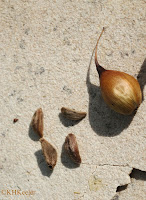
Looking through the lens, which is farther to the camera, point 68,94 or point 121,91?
point 68,94

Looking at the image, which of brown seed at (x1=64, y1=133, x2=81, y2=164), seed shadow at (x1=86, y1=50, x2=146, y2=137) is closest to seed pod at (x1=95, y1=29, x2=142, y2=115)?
seed shadow at (x1=86, y1=50, x2=146, y2=137)

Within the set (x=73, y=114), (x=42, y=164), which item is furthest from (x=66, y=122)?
(x=42, y=164)

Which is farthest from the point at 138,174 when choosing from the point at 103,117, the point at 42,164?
the point at 42,164

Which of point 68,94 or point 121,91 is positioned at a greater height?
point 121,91

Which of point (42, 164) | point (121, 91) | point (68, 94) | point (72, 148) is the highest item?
point (121, 91)

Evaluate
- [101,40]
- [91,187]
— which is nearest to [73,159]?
[91,187]

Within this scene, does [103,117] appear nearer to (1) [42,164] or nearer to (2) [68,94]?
(2) [68,94]

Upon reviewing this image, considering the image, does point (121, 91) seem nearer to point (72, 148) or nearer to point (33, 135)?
point (72, 148)

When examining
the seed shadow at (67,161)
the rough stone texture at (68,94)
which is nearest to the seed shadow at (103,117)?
the rough stone texture at (68,94)
